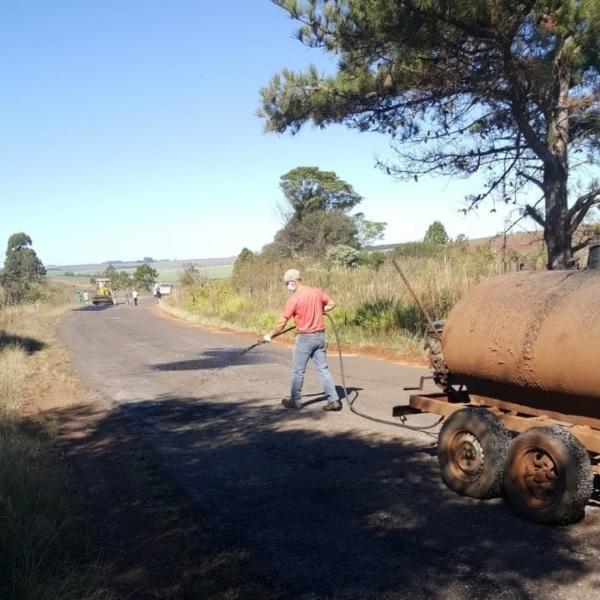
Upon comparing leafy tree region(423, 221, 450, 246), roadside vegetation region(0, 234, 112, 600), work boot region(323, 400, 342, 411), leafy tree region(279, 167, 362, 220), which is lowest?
roadside vegetation region(0, 234, 112, 600)

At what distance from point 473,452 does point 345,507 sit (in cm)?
113

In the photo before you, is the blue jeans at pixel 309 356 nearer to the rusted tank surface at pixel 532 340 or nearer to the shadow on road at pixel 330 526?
the shadow on road at pixel 330 526

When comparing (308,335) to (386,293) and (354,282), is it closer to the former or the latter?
(386,293)

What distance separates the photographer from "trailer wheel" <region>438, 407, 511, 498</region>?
5543 mm

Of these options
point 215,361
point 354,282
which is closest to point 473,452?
point 215,361

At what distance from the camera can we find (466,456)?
5.80m

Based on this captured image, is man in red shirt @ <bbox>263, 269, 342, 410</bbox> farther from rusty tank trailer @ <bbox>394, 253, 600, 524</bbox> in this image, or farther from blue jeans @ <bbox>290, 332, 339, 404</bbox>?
rusty tank trailer @ <bbox>394, 253, 600, 524</bbox>

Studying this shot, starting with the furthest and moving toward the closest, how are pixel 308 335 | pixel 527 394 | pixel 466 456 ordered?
pixel 308 335 → pixel 466 456 → pixel 527 394

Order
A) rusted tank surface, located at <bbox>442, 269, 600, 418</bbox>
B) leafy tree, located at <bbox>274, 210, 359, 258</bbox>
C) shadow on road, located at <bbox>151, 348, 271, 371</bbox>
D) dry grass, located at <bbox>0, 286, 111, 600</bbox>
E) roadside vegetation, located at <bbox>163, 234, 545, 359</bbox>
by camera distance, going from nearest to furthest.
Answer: dry grass, located at <bbox>0, 286, 111, 600</bbox>, rusted tank surface, located at <bbox>442, 269, 600, 418</bbox>, shadow on road, located at <bbox>151, 348, 271, 371</bbox>, roadside vegetation, located at <bbox>163, 234, 545, 359</bbox>, leafy tree, located at <bbox>274, 210, 359, 258</bbox>

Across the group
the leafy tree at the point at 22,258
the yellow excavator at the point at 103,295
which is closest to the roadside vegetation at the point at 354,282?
the yellow excavator at the point at 103,295

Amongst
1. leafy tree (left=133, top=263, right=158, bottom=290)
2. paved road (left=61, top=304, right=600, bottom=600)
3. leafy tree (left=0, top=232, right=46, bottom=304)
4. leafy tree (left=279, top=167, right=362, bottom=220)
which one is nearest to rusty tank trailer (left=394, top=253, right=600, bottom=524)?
paved road (left=61, top=304, right=600, bottom=600)

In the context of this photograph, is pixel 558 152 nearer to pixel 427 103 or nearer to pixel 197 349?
pixel 427 103

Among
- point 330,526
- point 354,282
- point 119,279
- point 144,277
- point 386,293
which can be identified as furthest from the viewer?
point 119,279

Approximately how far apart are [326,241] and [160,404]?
149 ft
